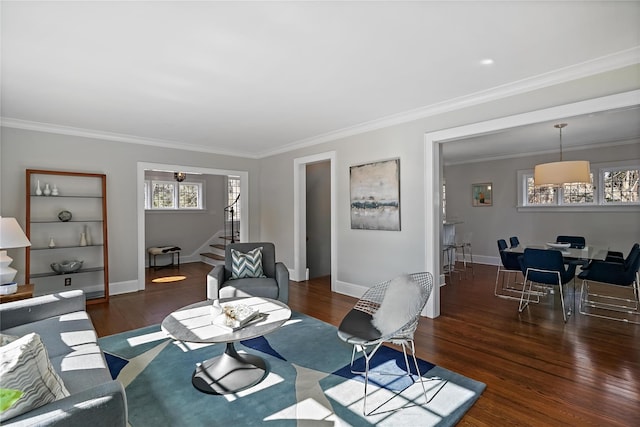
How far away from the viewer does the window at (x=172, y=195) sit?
7691mm

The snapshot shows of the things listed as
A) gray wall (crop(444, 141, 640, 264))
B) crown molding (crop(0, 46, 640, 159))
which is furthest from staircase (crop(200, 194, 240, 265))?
gray wall (crop(444, 141, 640, 264))

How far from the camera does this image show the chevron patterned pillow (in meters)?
4.05

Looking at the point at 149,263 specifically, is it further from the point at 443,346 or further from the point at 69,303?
the point at 443,346

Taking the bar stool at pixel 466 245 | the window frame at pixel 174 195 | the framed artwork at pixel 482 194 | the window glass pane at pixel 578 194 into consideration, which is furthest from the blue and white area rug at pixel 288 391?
the framed artwork at pixel 482 194

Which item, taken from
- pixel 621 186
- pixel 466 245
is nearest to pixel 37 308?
pixel 466 245

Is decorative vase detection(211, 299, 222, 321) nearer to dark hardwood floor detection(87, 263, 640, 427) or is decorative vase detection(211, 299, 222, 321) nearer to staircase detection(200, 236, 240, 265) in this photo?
dark hardwood floor detection(87, 263, 640, 427)

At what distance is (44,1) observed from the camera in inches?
72.4

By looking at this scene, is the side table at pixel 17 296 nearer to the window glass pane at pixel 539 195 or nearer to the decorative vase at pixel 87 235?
the decorative vase at pixel 87 235

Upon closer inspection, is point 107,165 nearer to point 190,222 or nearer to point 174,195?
point 174,195

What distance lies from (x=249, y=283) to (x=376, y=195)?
2.12 m

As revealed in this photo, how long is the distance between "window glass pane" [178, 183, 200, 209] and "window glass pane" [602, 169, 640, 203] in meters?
9.16

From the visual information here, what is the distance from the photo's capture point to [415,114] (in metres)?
3.97

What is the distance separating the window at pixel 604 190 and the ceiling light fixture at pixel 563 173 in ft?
4.17

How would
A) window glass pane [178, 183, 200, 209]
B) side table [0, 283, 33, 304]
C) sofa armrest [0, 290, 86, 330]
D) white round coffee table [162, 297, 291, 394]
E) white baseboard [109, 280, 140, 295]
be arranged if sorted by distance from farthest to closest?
window glass pane [178, 183, 200, 209] → white baseboard [109, 280, 140, 295] → side table [0, 283, 33, 304] → sofa armrest [0, 290, 86, 330] → white round coffee table [162, 297, 291, 394]
